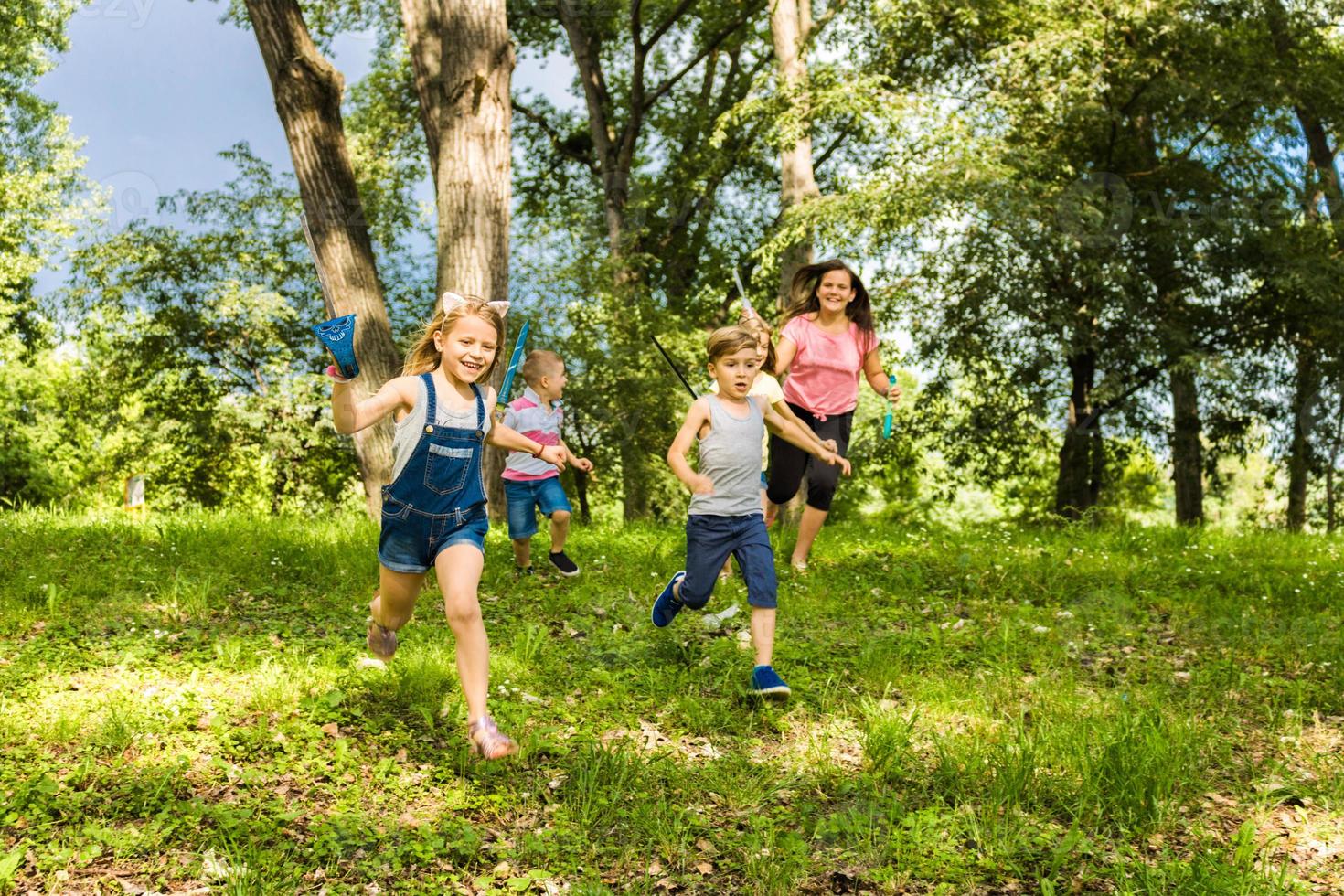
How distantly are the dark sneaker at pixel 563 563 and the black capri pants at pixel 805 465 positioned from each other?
160 cm

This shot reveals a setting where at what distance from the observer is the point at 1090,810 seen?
3.99 m

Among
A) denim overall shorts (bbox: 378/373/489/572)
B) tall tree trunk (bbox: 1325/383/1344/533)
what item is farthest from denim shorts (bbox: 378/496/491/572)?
tall tree trunk (bbox: 1325/383/1344/533)

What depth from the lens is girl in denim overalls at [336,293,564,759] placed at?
169 inches

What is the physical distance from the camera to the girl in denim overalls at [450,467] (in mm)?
4281

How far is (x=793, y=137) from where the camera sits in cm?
1511

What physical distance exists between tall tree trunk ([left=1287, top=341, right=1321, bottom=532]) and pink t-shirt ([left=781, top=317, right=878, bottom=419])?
41.9 feet

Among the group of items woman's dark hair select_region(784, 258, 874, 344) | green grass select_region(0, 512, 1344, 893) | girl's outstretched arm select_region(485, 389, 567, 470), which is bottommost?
green grass select_region(0, 512, 1344, 893)

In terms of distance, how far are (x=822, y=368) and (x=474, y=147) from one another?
13.5 ft

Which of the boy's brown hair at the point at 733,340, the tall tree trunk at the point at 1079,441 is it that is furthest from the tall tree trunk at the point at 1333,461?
the boy's brown hair at the point at 733,340

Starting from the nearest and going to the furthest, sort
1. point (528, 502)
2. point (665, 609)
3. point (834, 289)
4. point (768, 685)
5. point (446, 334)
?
point (446, 334), point (768, 685), point (665, 609), point (834, 289), point (528, 502)

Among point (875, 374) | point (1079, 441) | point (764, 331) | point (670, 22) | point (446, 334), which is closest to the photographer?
point (446, 334)

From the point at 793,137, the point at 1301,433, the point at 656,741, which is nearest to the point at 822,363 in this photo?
the point at 656,741

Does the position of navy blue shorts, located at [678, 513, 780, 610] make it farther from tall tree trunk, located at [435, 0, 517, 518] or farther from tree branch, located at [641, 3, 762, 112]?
tree branch, located at [641, 3, 762, 112]

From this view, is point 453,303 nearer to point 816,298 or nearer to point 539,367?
point 539,367
